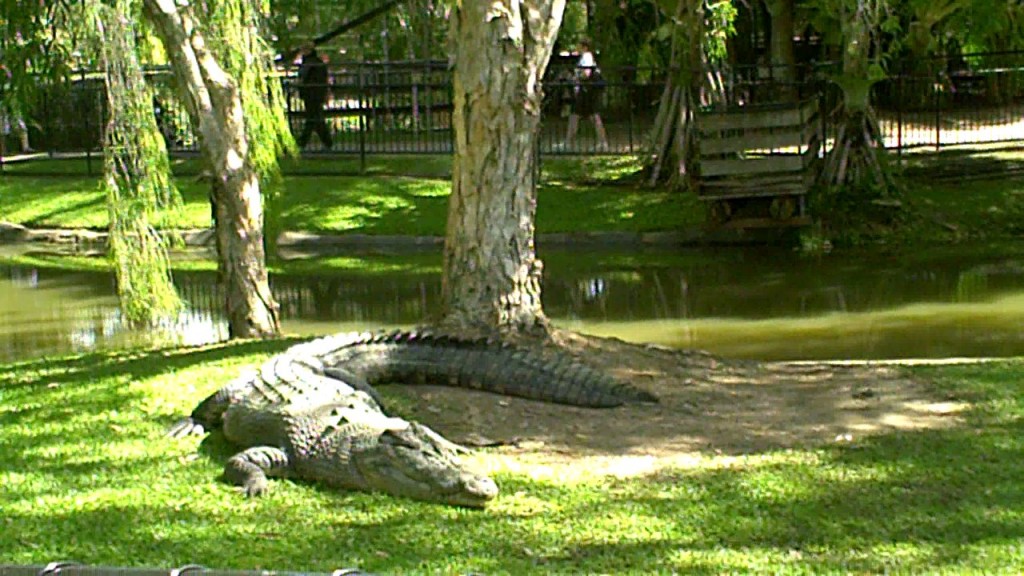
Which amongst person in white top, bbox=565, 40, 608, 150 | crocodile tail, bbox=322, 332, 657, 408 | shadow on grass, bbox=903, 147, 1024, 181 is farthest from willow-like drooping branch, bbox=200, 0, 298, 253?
shadow on grass, bbox=903, 147, 1024, 181

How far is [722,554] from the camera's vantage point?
5016 mm

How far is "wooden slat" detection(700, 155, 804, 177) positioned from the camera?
1630cm

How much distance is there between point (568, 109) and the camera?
73.2 feet

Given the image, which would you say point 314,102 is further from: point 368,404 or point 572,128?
point 368,404

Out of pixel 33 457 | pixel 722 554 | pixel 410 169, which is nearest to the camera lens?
pixel 722 554

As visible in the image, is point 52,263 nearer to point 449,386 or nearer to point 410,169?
point 410,169

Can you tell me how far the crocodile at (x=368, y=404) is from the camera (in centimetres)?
578

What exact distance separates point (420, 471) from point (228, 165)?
478 cm

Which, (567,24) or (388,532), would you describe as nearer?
(388,532)

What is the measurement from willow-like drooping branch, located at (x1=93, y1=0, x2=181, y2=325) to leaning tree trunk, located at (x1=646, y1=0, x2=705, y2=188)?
394 inches

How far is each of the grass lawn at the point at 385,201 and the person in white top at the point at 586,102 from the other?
0.96 m

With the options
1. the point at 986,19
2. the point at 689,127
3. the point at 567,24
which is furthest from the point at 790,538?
the point at 567,24

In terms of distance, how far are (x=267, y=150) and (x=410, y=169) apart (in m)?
10.1

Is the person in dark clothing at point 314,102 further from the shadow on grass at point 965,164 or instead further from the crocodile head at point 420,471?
the crocodile head at point 420,471
